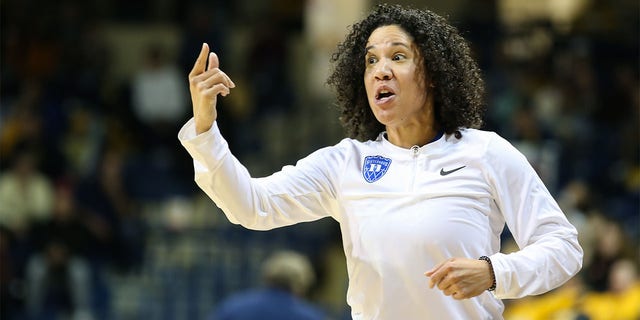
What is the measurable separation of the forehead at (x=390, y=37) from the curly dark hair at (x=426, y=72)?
18 millimetres

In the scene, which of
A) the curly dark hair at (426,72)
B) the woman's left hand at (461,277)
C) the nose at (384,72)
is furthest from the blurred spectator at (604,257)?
the woman's left hand at (461,277)

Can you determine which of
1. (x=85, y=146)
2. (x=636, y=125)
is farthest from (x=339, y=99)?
(x=85, y=146)

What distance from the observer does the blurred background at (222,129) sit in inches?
422

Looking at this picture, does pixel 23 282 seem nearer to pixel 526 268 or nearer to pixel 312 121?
pixel 312 121

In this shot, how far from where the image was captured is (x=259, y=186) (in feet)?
12.6

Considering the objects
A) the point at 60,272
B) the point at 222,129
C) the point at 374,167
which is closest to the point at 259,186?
the point at 374,167

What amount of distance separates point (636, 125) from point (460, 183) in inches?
336

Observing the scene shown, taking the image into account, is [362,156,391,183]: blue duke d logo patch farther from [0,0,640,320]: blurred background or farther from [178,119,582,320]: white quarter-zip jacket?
[0,0,640,320]: blurred background

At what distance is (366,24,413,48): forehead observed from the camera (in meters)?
3.92

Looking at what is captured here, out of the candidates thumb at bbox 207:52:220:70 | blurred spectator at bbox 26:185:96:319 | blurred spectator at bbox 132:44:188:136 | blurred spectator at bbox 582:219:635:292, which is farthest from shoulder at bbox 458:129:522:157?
blurred spectator at bbox 132:44:188:136

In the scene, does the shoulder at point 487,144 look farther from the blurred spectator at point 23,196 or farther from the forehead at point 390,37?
the blurred spectator at point 23,196

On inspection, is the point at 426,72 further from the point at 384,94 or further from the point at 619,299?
the point at 619,299

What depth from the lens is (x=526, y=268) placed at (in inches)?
142

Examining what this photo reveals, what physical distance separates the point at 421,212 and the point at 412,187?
10 cm
